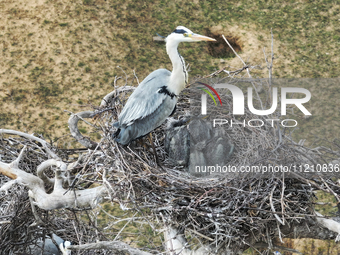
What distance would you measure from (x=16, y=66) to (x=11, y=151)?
3.35 m

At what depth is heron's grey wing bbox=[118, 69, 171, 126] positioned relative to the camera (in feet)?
11.7

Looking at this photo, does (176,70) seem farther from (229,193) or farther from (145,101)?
(229,193)

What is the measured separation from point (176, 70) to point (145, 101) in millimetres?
361

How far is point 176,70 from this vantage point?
3.53 m

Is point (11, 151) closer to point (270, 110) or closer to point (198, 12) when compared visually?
point (270, 110)

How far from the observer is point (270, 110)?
3791 mm

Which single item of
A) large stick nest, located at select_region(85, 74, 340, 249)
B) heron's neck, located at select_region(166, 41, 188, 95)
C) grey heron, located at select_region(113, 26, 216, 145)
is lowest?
large stick nest, located at select_region(85, 74, 340, 249)

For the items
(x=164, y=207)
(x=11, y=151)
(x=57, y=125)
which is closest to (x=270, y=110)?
(x=164, y=207)

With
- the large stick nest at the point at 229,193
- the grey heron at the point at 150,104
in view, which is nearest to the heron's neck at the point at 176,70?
the grey heron at the point at 150,104

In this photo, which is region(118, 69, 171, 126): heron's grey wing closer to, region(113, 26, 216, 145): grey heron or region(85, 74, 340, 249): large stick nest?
region(113, 26, 216, 145): grey heron

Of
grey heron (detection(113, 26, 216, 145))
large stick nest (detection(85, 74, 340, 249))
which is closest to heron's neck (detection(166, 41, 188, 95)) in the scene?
grey heron (detection(113, 26, 216, 145))

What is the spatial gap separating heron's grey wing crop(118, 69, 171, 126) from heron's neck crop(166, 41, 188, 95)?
66 millimetres

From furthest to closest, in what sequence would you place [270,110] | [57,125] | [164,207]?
[57,125], [270,110], [164,207]

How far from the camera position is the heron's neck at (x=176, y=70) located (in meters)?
3.50
